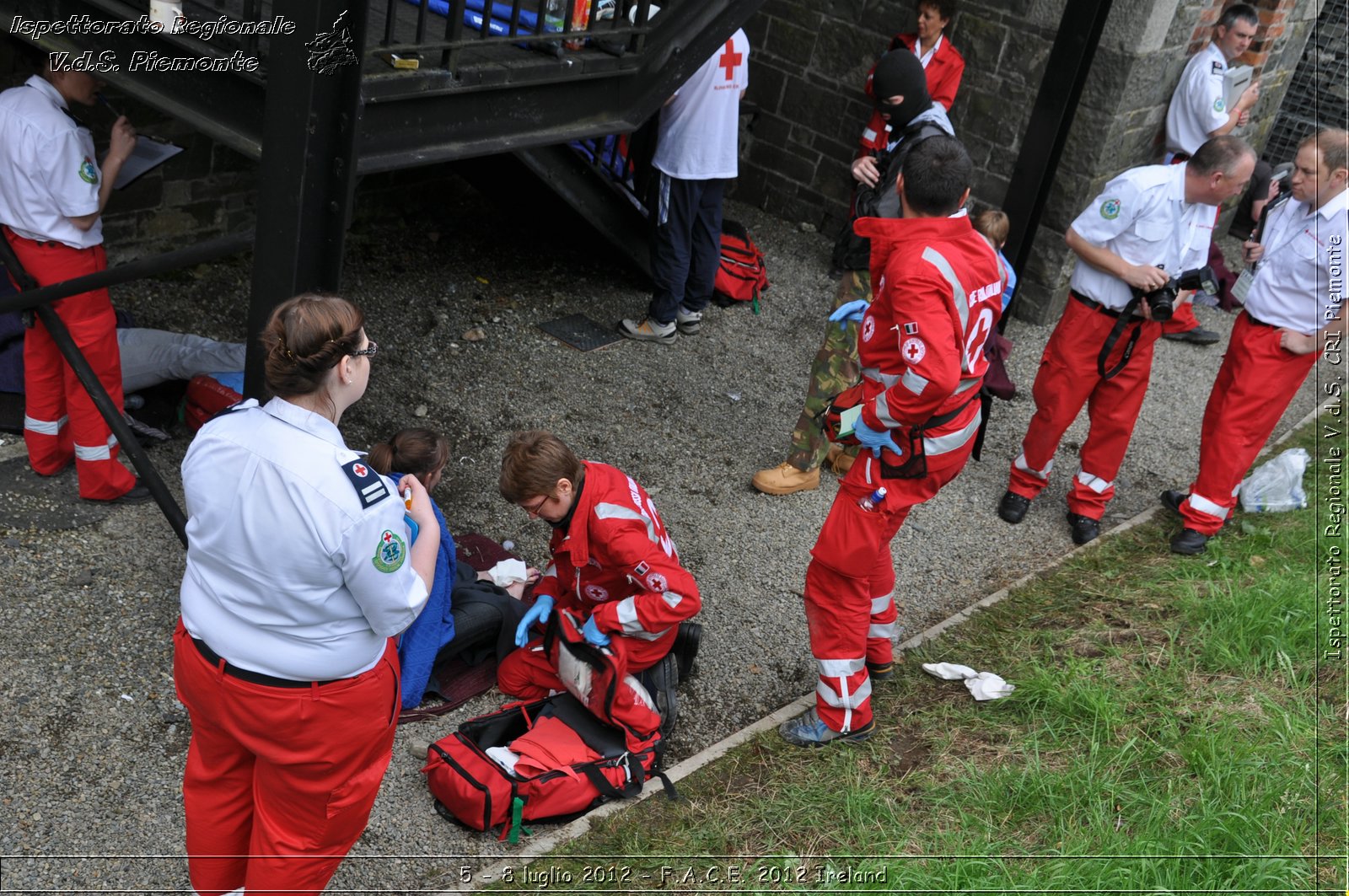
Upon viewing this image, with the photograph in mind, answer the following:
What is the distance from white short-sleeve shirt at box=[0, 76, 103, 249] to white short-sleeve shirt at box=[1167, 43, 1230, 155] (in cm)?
646

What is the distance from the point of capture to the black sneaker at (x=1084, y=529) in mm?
5676

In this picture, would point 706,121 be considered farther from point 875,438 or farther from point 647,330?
point 875,438

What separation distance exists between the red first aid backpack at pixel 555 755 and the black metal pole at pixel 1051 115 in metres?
3.68

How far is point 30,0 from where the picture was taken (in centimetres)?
386

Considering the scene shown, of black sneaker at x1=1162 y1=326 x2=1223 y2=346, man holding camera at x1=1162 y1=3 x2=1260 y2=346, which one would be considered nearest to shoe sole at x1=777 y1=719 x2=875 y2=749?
man holding camera at x1=1162 y1=3 x2=1260 y2=346

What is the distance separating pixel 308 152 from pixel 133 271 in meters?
0.98

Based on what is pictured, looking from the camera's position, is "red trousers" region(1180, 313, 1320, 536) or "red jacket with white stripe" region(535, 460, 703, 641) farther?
"red trousers" region(1180, 313, 1320, 536)

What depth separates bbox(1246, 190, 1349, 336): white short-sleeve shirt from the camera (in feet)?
16.4

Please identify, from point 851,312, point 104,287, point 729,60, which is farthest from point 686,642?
point 729,60

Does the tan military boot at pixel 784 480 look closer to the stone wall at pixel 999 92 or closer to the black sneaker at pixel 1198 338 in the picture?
the stone wall at pixel 999 92

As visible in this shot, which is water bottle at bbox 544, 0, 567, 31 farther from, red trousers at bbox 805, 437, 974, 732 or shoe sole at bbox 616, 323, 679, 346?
shoe sole at bbox 616, 323, 679, 346

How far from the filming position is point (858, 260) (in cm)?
521

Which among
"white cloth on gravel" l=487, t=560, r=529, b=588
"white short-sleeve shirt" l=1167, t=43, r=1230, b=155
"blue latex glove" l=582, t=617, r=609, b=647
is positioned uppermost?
"white short-sleeve shirt" l=1167, t=43, r=1230, b=155

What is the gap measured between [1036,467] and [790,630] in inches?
71.2
